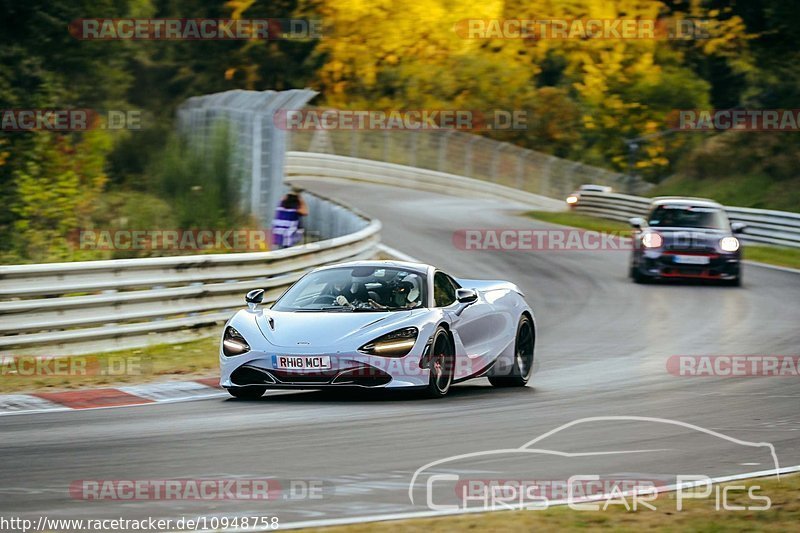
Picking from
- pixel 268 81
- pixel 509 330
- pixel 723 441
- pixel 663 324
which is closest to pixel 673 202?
pixel 663 324

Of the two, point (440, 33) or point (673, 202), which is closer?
point (673, 202)

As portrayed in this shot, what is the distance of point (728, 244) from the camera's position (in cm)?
2422

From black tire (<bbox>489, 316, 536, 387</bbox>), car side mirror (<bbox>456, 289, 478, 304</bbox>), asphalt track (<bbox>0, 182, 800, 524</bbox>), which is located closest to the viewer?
asphalt track (<bbox>0, 182, 800, 524</bbox>)

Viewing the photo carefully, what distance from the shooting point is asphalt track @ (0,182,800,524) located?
283 inches

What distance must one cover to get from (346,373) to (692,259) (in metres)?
14.5

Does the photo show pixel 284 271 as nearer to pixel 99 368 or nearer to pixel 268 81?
pixel 99 368

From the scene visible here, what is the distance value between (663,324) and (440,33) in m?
36.0

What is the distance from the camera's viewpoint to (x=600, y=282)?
24.6 m

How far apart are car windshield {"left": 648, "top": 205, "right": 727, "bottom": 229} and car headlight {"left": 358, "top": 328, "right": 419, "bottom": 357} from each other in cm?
1437
